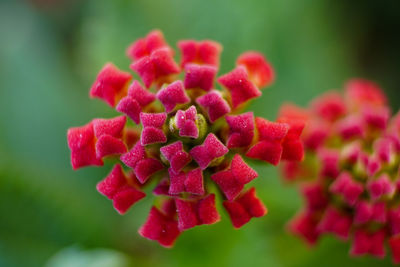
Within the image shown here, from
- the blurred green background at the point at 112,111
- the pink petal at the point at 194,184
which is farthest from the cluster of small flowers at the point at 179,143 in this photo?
the blurred green background at the point at 112,111

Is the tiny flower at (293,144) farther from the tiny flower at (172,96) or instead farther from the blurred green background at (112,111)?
the blurred green background at (112,111)

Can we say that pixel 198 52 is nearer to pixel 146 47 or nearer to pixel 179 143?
pixel 146 47

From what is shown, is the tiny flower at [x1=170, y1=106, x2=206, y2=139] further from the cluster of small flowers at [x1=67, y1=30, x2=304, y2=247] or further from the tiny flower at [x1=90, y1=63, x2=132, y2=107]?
the tiny flower at [x1=90, y1=63, x2=132, y2=107]

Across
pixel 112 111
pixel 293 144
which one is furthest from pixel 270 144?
pixel 112 111

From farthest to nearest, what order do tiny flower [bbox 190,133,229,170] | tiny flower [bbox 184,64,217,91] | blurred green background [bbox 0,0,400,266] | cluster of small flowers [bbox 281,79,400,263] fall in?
1. blurred green background [bbox 0,0,400,266]
2. cluster of small flowers [bbox 281,79,400,263]
3. tiny flower [bbox 184,64,217,91]
4. tiny flower [bbox 190,133,229,170]

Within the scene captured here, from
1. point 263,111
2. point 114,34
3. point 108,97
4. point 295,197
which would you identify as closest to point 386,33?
point 263,111

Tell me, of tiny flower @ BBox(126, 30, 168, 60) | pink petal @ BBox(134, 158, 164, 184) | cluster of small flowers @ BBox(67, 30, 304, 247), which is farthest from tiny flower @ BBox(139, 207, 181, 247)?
tiny flower @ BBox(126, 30, 168, 60)
